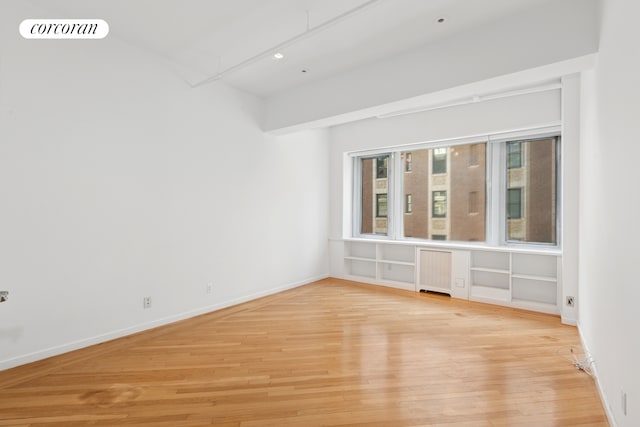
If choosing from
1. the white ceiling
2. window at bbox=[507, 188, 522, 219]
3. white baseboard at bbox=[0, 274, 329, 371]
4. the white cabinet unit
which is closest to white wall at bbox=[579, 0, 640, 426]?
the white ceiling

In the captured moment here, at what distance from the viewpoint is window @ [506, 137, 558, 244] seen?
4523 millimetres

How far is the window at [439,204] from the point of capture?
5543 mm

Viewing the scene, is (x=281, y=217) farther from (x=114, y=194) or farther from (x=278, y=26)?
(x=278, y=26)

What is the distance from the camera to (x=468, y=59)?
317 cm

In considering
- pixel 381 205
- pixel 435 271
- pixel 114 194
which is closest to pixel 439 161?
pixel 381 205

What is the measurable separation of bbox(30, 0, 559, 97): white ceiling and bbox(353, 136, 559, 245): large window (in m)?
2.46

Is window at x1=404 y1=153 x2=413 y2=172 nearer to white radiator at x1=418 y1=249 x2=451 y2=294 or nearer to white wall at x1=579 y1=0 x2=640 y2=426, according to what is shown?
white radiator at x1=418 y1=249 x2=451 y2=294

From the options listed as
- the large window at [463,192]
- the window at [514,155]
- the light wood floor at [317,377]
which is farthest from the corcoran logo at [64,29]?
the window at [514,155]

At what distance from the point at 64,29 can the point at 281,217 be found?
11.8ft

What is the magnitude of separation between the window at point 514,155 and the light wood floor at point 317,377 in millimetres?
2353

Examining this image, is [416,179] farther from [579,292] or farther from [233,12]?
[233,12]

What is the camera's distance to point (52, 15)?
9.43ft

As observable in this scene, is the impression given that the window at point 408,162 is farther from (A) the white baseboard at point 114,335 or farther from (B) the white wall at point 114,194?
(A) the white baseboard at point 114,335

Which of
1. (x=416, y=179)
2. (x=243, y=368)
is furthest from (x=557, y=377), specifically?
(x=416, y=179)
